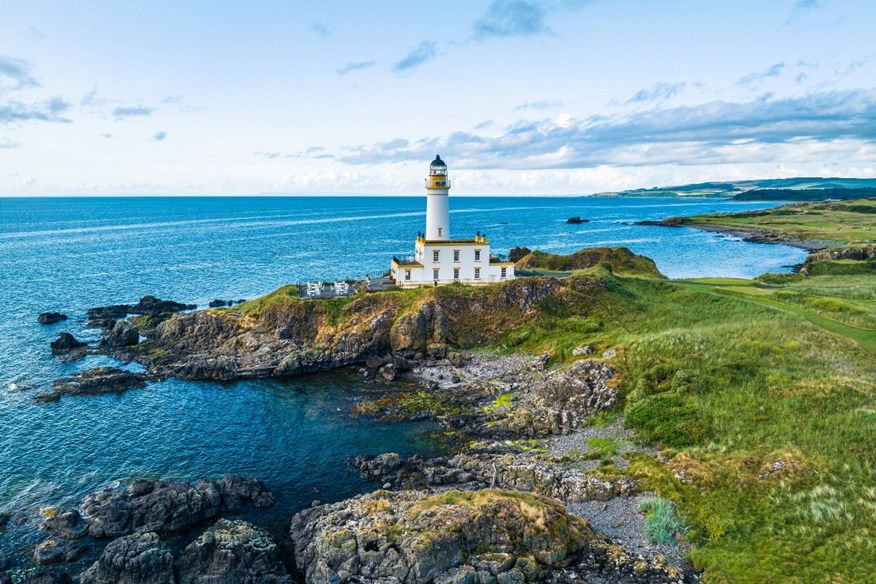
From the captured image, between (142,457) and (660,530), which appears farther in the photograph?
(142,457)

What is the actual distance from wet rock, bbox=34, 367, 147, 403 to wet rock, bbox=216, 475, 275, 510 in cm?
1919

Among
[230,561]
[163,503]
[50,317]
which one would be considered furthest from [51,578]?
[50,317]

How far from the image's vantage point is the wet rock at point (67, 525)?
24.1m

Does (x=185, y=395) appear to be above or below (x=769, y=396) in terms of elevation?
below

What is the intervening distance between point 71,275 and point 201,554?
8728 cm

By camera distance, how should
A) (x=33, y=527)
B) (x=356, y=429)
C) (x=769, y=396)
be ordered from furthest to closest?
(x=356, y=429) < (x=769, y=396) < (x=33, y=527)

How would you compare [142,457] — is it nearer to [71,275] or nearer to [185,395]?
[185,395]

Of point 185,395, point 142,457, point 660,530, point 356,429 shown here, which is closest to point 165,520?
point 142,457

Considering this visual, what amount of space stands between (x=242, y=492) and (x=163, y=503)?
3.54 m

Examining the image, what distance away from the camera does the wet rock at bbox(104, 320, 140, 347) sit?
51688 mm

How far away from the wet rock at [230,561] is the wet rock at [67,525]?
20.0ft

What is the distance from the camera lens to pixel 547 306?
51219 mm

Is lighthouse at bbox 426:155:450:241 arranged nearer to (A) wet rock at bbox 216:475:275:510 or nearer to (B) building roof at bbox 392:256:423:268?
(B) building roof at bbox 392:256:423:268

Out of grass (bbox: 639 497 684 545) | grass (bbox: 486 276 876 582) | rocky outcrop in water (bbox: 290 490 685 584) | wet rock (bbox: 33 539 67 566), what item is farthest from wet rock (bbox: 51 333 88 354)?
grass (bbox: 639 497 684 545)
